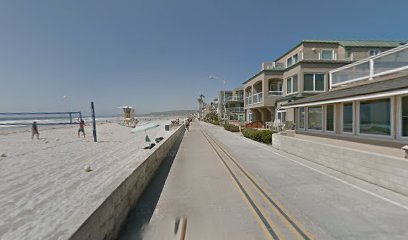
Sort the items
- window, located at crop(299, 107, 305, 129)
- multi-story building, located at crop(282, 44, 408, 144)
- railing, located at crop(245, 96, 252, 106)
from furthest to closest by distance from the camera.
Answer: railing, located at crop(245, 96, 252, 106)
window, located at crop(299, 107, 305, 129)
multi-story building, located at crop(282, 44, 408, 144)

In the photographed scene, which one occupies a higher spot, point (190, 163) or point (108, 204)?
point (108, 204)

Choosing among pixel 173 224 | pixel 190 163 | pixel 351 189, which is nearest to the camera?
pixel 173 224

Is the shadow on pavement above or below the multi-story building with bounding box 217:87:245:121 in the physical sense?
below

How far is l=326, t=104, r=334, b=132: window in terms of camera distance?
13.2 metres

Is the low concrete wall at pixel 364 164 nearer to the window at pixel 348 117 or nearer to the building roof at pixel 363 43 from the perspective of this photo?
the window at pixel 348 117

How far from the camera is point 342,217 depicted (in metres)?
4.31

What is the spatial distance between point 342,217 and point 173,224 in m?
3.57

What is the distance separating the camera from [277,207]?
4.79 metres

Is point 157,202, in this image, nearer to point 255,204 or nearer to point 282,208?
point 255,204

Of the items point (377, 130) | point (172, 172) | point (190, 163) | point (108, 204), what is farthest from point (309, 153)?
point (108, 204)

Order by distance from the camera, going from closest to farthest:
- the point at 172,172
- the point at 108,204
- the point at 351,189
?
1. the point at 108,204
2. the point at 351,189
3. the point at 172,172

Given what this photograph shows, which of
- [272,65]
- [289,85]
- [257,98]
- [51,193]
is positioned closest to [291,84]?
[289,85]

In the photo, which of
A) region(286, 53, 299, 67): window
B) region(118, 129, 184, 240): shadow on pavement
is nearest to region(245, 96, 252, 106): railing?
region(286, 53, 299, 67): window

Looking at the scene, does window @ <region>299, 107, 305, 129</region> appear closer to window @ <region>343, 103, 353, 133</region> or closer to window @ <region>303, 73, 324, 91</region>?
window @ <region>343, 103, 353, 133</region>
